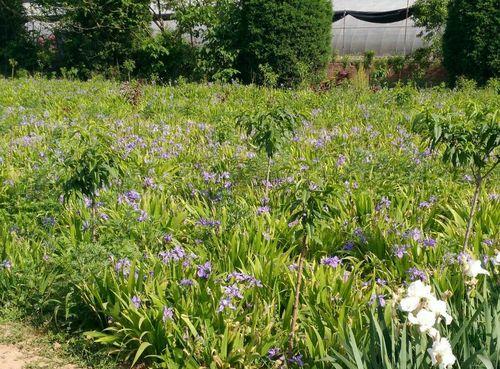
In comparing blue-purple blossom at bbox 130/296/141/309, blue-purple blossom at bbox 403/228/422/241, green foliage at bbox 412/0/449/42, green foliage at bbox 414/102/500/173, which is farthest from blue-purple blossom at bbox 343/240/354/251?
green foliage at bbox 412/0/449/42

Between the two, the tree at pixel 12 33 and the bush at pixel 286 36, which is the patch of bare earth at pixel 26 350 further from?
the tree at pixel 12 33

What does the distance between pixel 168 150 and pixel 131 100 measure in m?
3.08

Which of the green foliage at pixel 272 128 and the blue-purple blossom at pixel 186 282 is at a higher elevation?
the green foliage at pixel 272 128

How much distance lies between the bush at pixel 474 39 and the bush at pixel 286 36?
8.85 feet

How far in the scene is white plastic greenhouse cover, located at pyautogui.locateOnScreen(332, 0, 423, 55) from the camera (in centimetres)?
1925

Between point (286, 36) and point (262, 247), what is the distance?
934 cm

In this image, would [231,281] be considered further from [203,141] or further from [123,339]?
[203,141]

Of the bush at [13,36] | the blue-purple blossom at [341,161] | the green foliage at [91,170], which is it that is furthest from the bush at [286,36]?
the green foliage at [91,170]

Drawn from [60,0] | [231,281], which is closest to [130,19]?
[60,0]

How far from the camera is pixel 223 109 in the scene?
8.45 meters

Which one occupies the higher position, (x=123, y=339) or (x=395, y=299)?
(x=395, y=299)

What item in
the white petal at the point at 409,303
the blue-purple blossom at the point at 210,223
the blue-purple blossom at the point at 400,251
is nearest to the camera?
the white petal at the point at 409,303

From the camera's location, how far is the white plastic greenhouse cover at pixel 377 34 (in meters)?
19.2

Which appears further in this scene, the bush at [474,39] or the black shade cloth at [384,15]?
the black shade cloth at [384,15]
